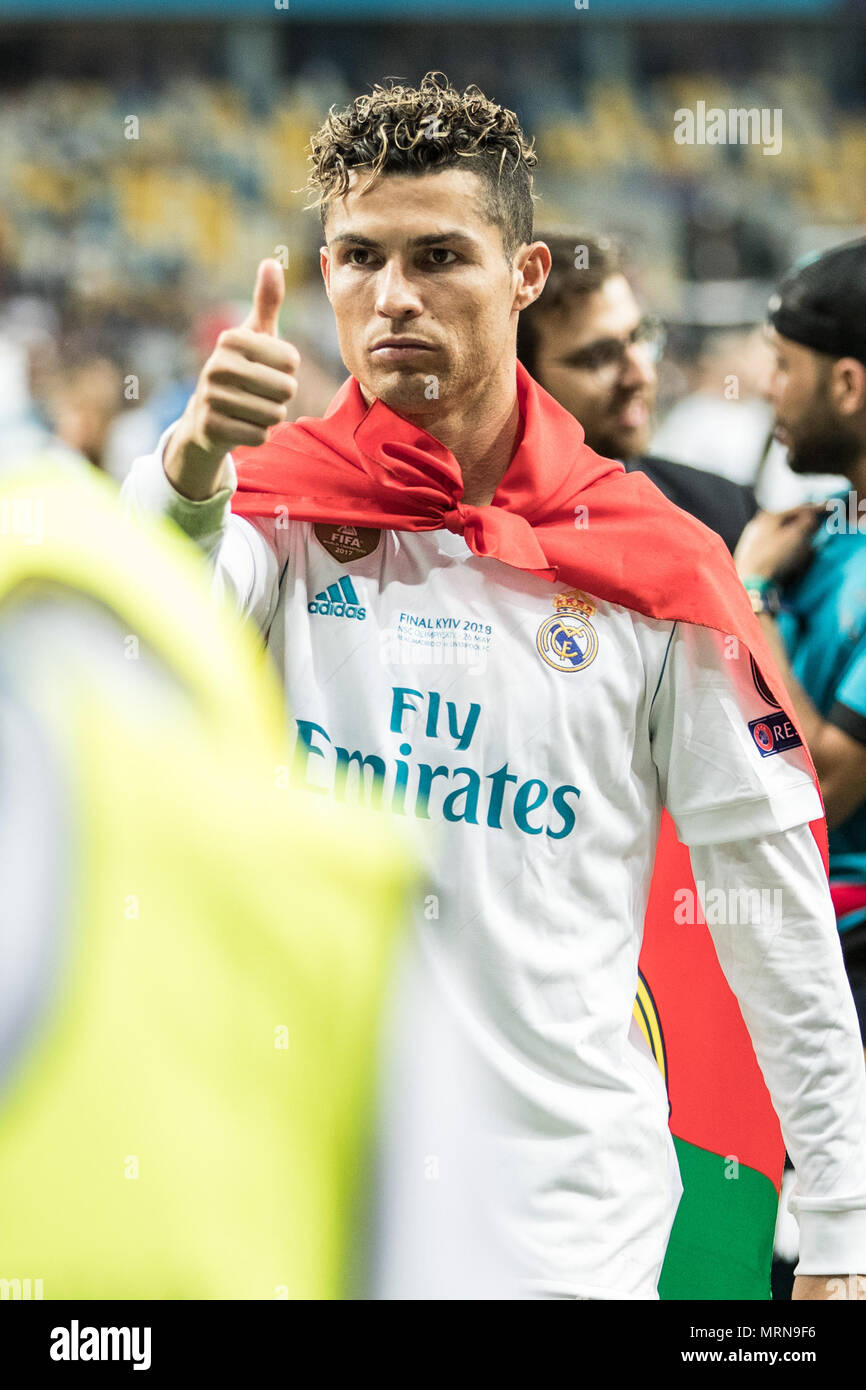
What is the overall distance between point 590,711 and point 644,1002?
534mm

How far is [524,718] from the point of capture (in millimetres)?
1886

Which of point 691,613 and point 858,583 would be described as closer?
point 691,613

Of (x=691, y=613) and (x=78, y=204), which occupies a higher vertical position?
(x=78, y=204)

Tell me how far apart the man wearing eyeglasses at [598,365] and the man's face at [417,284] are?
2.13 ft

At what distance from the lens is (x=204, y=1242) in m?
2.02

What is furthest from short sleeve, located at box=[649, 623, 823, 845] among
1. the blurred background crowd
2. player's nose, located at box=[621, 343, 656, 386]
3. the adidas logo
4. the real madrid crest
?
the blurred background crowd

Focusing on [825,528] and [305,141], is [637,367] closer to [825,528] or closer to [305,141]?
[825,528]

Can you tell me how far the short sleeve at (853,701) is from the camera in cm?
245

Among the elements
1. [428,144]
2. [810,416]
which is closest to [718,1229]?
[810,416]

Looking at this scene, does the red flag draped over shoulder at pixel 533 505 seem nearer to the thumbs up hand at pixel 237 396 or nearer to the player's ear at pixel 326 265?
the player's ear at pixel 326 265

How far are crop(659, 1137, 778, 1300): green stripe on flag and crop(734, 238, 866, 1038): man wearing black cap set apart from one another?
48 cm

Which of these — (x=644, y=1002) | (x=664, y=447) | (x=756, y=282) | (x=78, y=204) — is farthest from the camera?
(x=756, y=282)
